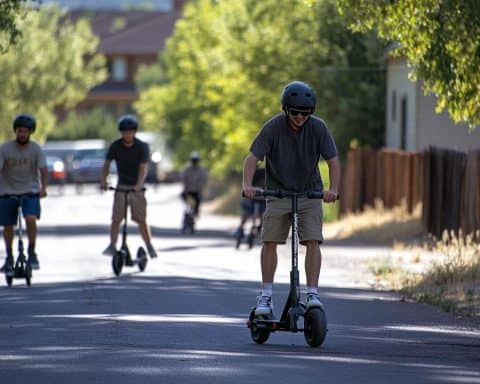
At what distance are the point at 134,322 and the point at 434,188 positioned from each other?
48.3ft

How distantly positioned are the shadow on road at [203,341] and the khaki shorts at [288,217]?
0.83 metres

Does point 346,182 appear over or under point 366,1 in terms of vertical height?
under

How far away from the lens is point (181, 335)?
12.0 m

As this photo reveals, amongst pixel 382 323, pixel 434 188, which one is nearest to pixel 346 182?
pixel 434 188

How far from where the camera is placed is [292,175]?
1141 cm

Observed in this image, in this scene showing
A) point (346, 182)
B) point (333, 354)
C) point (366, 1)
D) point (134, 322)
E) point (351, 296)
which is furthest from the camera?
point (346, 182)

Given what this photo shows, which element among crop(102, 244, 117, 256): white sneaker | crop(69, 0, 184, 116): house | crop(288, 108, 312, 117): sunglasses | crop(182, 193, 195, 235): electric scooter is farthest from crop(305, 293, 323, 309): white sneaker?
crop(69, 0, 184, 116): house

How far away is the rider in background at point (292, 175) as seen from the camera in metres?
11.3

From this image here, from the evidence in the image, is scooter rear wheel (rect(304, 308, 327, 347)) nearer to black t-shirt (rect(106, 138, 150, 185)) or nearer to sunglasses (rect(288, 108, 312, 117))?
sunglasses (rect(288, 108, 312, 117))

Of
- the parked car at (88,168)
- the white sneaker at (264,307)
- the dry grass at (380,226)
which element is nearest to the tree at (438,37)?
the white sneaker at (264,307)

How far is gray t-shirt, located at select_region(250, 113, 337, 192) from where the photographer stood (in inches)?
448

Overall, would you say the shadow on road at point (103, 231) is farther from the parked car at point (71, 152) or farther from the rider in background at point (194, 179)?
the parked car at point (71, 152)

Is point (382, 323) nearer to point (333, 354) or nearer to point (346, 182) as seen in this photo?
point (333, 354)

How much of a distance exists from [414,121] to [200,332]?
2245 centimetres
